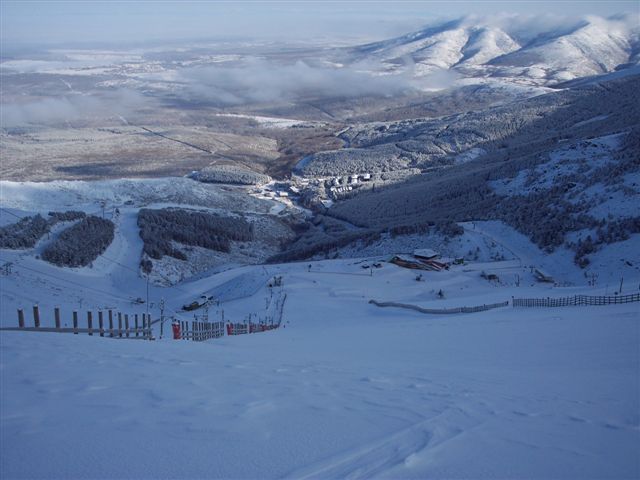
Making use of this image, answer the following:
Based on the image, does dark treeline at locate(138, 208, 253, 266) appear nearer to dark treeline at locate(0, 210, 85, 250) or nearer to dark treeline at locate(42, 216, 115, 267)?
dark treeline at locate(42, 216, 115, 267)

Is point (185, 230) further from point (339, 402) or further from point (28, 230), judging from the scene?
point (339, 402)

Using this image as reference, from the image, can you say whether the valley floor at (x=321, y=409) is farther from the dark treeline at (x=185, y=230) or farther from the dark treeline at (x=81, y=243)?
the dark treeline at (x=185, y=230)

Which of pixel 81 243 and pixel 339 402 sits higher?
pixel 339 402

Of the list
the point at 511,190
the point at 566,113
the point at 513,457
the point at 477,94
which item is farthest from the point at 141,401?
the point at 477,94

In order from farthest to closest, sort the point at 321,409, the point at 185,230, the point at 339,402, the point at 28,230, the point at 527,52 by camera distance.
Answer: the point at 527,52 < the point at 185,230 < the point at 28,230 < the point at 339,402 < the point at 321,409

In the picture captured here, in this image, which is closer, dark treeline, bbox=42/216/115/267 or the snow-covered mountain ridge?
dark treeline, bbox=42/216/115/267

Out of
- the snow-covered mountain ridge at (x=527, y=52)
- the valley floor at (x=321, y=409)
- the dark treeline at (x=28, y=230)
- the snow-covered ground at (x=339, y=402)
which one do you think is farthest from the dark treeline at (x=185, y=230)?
the snow-covered mountain ridge at (x=527, y=52)

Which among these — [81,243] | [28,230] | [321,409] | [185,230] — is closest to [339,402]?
[321,409]

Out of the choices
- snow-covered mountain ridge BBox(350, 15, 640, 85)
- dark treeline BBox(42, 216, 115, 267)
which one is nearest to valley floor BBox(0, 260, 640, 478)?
dark treeline BBox(42, 216, 115, 267)
